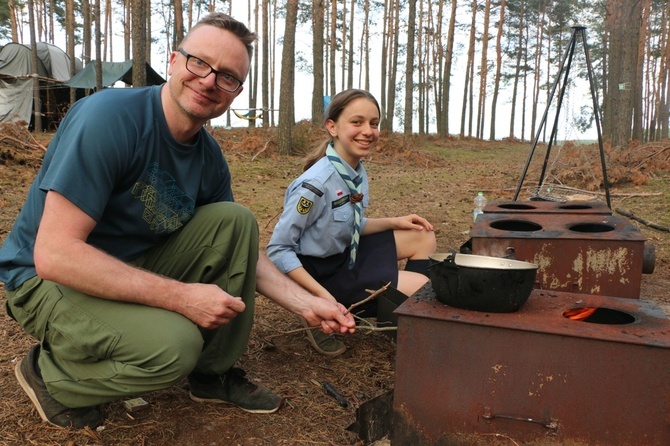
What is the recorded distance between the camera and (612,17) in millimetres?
12359

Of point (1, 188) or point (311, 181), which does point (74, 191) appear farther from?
point (1, 188)

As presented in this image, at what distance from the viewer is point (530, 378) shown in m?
1.56

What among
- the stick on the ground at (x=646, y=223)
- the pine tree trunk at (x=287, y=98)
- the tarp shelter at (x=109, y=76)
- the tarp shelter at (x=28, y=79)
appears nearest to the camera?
the stick on the ground at (x=646, y=223)

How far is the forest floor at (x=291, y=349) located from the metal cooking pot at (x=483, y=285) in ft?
1.90

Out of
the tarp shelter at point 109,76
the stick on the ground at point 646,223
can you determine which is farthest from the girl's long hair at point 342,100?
the tarp shelter at point 109,76

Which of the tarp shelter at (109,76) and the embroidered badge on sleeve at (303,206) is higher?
the tarp shelter at (109,76)

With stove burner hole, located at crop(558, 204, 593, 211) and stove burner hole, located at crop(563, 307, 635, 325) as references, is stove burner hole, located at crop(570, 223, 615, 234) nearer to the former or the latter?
stove burner hole, located at crop(558, 204, 593, 211)

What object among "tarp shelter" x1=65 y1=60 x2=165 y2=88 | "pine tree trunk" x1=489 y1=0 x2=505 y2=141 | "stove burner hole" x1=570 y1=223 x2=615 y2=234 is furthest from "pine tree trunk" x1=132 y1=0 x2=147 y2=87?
"pine tree trunk" x1=489 y1=0 x2=505 y2=141

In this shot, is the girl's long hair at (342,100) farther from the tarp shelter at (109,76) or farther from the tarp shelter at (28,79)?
the tarp shelter at (109,76)

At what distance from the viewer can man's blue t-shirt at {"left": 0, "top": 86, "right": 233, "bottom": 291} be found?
62.2 inches

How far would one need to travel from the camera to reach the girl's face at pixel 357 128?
2.67 m

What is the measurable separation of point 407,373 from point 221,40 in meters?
1.29

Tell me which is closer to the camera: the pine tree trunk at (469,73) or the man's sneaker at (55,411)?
the man's sneaker at (55,411)

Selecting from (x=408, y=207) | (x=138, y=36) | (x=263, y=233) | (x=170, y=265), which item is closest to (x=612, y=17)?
(x=408, y=207)
